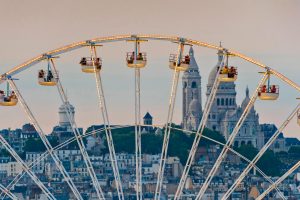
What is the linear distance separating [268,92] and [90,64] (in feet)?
18.1

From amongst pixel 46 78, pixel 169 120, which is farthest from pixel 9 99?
pixel 169 120

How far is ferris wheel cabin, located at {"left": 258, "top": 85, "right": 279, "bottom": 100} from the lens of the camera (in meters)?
70.8

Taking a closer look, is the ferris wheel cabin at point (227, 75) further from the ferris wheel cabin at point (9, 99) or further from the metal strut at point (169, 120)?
the ferris wheel cabin at point (9, 99)

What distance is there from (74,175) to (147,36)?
117 metres

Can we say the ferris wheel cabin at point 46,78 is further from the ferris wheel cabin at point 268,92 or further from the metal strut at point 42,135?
the ferris wheel cabin at point 268,92

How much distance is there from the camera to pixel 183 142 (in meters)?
192

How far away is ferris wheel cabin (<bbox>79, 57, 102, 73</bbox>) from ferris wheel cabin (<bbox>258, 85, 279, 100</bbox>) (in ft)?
16.3

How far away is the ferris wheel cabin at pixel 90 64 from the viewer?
2827 inches

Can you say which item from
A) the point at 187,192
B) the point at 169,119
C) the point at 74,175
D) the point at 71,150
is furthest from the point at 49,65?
the point at 71,150

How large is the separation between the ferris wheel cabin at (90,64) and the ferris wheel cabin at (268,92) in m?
4.97

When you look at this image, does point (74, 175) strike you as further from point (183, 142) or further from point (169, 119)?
point (169, 119)

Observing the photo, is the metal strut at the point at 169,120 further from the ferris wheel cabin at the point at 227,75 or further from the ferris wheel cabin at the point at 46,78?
the ferris wheel cabin at the point at 46,78

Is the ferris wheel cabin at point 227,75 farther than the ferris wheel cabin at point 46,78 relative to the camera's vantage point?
Yes

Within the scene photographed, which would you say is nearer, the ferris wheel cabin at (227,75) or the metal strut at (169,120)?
the metal strut at (169,120)
